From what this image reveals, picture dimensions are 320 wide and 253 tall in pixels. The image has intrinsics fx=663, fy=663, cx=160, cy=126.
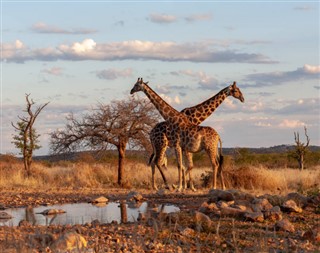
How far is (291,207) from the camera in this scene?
13773 millimetres

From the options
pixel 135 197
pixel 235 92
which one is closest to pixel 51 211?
pixel 135 197

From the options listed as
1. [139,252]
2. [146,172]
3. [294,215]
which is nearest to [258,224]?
[294,215]

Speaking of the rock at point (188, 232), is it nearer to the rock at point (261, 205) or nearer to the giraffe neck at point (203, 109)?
the rock at point (261, 205)

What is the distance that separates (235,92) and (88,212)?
7257 mm

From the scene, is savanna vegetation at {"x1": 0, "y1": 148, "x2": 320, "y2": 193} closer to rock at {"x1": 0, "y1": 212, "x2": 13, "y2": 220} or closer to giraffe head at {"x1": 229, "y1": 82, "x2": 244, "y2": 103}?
giraffe head at {"x1": 229, "y1": 82, "x2": 244, "y2": 103}

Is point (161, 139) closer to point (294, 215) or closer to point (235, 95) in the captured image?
point (235, 95)

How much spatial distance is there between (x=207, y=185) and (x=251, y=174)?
149cm

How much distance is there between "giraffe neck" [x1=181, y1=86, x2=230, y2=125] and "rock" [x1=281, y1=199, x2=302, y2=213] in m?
6.78

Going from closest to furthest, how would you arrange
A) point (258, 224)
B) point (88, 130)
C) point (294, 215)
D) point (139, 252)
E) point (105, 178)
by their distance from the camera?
point (139, 252) → point (258, 224) → point (294, 215) → point (88, 130) → point (105, 178)

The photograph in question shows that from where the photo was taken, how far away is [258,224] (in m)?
12.5

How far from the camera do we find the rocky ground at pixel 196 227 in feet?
30.8

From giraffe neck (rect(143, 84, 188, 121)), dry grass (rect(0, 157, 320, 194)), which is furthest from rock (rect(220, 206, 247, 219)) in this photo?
giraffe neck (rect(143, 84, 188, 121))

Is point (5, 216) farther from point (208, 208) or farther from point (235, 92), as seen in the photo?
point (235, 92)

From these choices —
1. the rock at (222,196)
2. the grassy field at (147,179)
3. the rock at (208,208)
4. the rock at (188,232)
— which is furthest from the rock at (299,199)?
the rock at (188,232)
